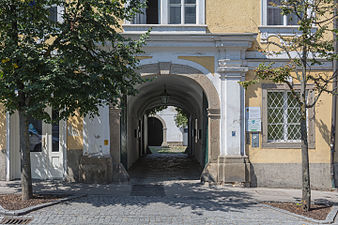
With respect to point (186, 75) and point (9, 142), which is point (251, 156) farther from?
point (9, 142)

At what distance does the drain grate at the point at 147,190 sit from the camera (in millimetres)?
8625

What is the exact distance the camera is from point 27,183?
7.46 m

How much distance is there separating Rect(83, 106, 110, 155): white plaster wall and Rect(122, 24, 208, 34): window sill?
99.9 inches

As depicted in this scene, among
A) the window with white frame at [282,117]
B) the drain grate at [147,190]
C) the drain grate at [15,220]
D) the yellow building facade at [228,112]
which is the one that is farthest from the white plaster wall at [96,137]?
the window with white frame at [282,117]

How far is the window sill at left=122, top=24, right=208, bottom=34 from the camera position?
32.0 feet

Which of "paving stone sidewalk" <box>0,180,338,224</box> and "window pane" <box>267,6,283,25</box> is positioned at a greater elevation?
"window pane" <box>267,6,283,25</box>

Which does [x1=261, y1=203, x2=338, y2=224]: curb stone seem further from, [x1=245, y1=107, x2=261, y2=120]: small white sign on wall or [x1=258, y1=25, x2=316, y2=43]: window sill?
[x1=258, y1=25, x2=316, y2=43]: window sill

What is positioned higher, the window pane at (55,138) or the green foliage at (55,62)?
the green foliage at (55,62)

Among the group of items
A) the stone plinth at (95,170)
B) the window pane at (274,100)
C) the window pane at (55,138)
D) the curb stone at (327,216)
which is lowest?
the curb stone at (327,216)

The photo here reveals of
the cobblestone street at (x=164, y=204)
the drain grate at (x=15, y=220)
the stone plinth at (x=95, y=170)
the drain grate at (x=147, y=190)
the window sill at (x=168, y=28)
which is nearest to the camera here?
the drain grate at (x=15, y=220)

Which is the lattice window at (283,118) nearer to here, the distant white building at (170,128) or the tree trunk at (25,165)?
the tree trunk at (25,165)

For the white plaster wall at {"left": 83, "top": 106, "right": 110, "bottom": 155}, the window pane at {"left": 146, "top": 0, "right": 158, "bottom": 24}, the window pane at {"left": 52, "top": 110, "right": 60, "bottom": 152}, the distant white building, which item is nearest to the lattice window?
the window pane at {"left": 146, "top": 0, "right": 158, "bottom": 24}

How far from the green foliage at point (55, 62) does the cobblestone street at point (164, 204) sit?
81.0 inches

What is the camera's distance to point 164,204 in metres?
7.53
